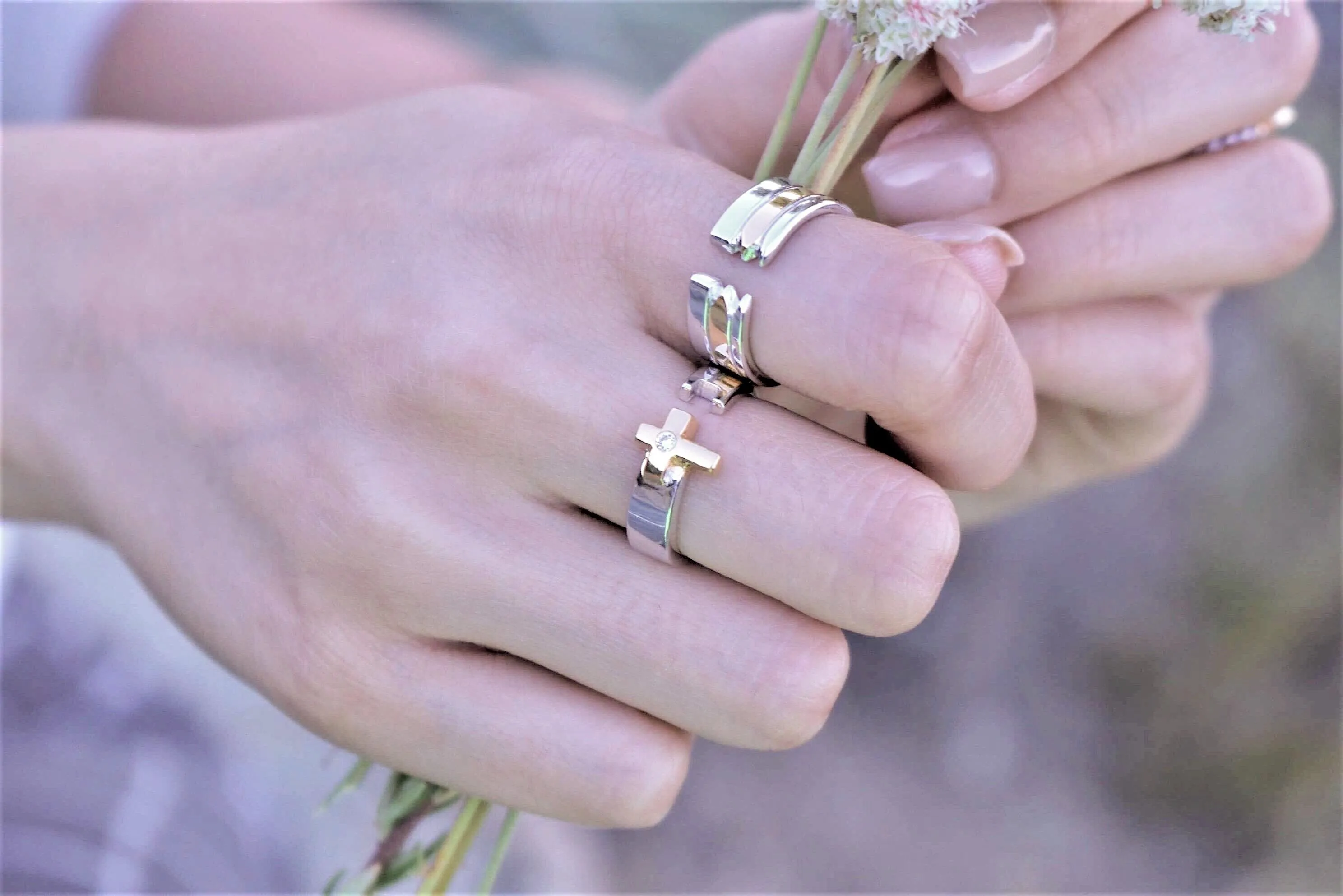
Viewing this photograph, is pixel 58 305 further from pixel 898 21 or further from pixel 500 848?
pixel 898 21

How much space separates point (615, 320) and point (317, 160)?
393mm

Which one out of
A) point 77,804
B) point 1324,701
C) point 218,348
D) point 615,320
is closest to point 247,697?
point 77,804

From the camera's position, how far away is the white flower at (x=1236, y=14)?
2.03 ft

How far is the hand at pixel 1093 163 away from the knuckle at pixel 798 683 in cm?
40

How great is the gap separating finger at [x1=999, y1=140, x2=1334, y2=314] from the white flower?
294mm

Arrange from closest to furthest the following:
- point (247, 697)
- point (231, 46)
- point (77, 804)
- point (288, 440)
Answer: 1. point (288, 440)
2. point (77, 804)
3. point (247, 697)
4. point (231, 46)

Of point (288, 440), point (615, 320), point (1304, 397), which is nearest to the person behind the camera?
point (615, 320)

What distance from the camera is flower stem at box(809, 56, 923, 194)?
68 centimetres

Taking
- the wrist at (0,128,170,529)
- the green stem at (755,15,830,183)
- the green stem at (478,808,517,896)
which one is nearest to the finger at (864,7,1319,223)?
the green stem at (755,15,830,183)

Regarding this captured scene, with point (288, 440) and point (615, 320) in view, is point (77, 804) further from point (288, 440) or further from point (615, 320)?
point (615, 320)

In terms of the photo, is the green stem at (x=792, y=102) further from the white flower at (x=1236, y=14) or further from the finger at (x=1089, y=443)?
the finger at (x=1089, y=443)

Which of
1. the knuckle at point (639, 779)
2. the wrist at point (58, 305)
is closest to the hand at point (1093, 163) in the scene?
the knuckle at point (639, 779)

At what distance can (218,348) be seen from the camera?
899 mm

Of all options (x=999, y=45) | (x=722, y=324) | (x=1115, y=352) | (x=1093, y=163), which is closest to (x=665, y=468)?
(x=722, y=324)
